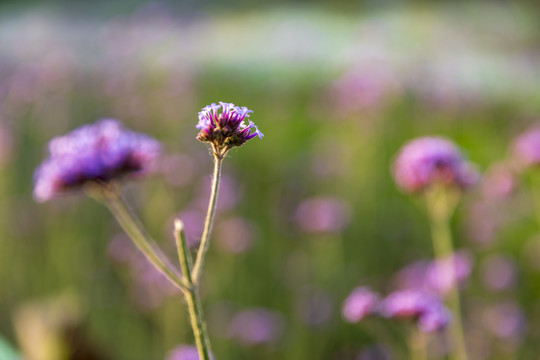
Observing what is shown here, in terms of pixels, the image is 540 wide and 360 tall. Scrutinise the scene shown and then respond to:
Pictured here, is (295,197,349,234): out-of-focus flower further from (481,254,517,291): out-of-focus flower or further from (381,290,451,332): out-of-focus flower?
(381,290,451,332): out-of-focus flower

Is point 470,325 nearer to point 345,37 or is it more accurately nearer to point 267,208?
point 267,208

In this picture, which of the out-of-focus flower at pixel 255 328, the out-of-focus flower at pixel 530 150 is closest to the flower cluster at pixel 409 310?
the out-of-focus flower at pixel 530 150

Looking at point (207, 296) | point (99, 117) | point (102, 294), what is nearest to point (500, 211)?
point (207, 296)

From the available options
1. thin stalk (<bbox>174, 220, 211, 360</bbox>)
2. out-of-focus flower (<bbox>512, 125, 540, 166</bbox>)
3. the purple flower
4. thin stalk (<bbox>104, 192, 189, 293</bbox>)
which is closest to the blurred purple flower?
out-of-focus flower (<bbox>512, 125, 540, 166</bbox>)

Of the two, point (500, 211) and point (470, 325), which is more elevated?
point (500, 211)

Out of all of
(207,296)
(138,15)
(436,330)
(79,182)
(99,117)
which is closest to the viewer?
(79,182)

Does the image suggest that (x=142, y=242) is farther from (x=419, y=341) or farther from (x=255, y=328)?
(x=255, y=328)

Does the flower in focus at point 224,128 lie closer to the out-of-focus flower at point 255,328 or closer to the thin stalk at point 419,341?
the thin stalk at point 419,341
